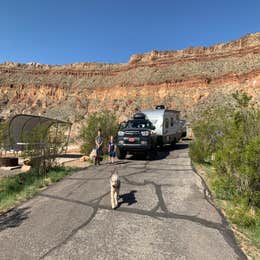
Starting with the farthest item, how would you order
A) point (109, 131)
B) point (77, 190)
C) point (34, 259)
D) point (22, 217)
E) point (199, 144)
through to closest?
point (109, 131)
point (199, 144)
point (77, 190)
point (22, 217)
point (34, 259)

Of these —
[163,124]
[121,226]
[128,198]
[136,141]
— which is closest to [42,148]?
[128,198]

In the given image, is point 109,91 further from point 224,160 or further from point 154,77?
point 224,160

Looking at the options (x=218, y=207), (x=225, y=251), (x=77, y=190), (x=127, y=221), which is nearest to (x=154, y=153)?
(x=77, y=190)

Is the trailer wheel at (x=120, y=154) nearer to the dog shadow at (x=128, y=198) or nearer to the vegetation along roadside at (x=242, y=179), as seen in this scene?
the dog shadow at (x=128, y=198)

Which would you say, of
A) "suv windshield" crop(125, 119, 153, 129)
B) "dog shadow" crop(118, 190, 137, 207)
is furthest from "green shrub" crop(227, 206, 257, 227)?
"suv windshield" crop(125, 119, 153, 129)

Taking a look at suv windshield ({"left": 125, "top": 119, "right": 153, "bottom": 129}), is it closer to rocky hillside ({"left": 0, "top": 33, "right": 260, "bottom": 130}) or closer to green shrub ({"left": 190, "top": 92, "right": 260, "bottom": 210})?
green shrub ({"left": 190, "top": 92, "right": 260, "bottom": 210})

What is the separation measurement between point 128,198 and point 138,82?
166 ft

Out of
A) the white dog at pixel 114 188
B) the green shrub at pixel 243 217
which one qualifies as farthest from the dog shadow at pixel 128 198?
the green shrub at pixel 243 217

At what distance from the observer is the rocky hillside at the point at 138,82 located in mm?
45188

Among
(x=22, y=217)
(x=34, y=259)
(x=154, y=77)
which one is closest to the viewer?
(x=34, y=259)

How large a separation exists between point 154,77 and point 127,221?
5192 centimetres

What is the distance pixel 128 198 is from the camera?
664 centimetres

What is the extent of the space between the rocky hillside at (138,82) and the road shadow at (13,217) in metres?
31.3

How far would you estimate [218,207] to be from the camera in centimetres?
595
